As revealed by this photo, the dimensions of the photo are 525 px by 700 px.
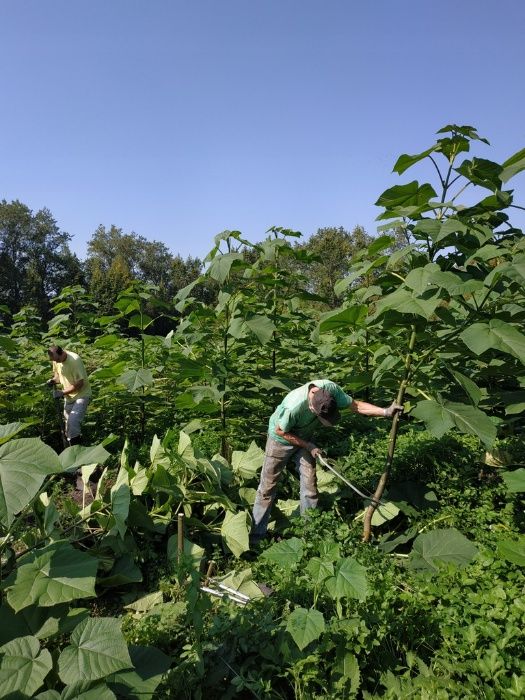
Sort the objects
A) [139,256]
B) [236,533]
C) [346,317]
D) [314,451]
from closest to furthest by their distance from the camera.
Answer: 1. [346,317]
2. [236,533]
3. [314,451]
4. [139,256]

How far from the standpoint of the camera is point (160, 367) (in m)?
5.26

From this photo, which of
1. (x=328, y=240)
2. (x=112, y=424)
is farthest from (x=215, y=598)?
(x=328, y=240)

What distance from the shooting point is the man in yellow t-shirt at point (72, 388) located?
535cm

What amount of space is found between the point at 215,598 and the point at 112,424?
3456 mm

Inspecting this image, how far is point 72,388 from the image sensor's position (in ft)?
17.7

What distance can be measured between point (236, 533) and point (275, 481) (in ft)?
1.76

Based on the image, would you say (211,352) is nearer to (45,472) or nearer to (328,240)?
(45,472)

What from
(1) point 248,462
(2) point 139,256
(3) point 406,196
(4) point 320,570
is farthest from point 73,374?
(2) point 139,256

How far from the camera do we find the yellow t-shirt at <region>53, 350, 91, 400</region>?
5.36 metres

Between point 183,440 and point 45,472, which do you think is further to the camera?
point 183,440

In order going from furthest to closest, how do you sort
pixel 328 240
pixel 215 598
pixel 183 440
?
1. pixel 328 240
2. pixel 183 440
3. pixel 215 598

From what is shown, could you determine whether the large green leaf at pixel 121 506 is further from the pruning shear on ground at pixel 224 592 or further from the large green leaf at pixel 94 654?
the large green leaf at pixel 94 654

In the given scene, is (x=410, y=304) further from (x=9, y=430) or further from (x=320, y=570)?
(x=9, y=430)

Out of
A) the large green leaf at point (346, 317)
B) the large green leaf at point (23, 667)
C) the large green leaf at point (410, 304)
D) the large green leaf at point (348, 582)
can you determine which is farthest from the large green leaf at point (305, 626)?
the large green leaf at point (346, 317)
